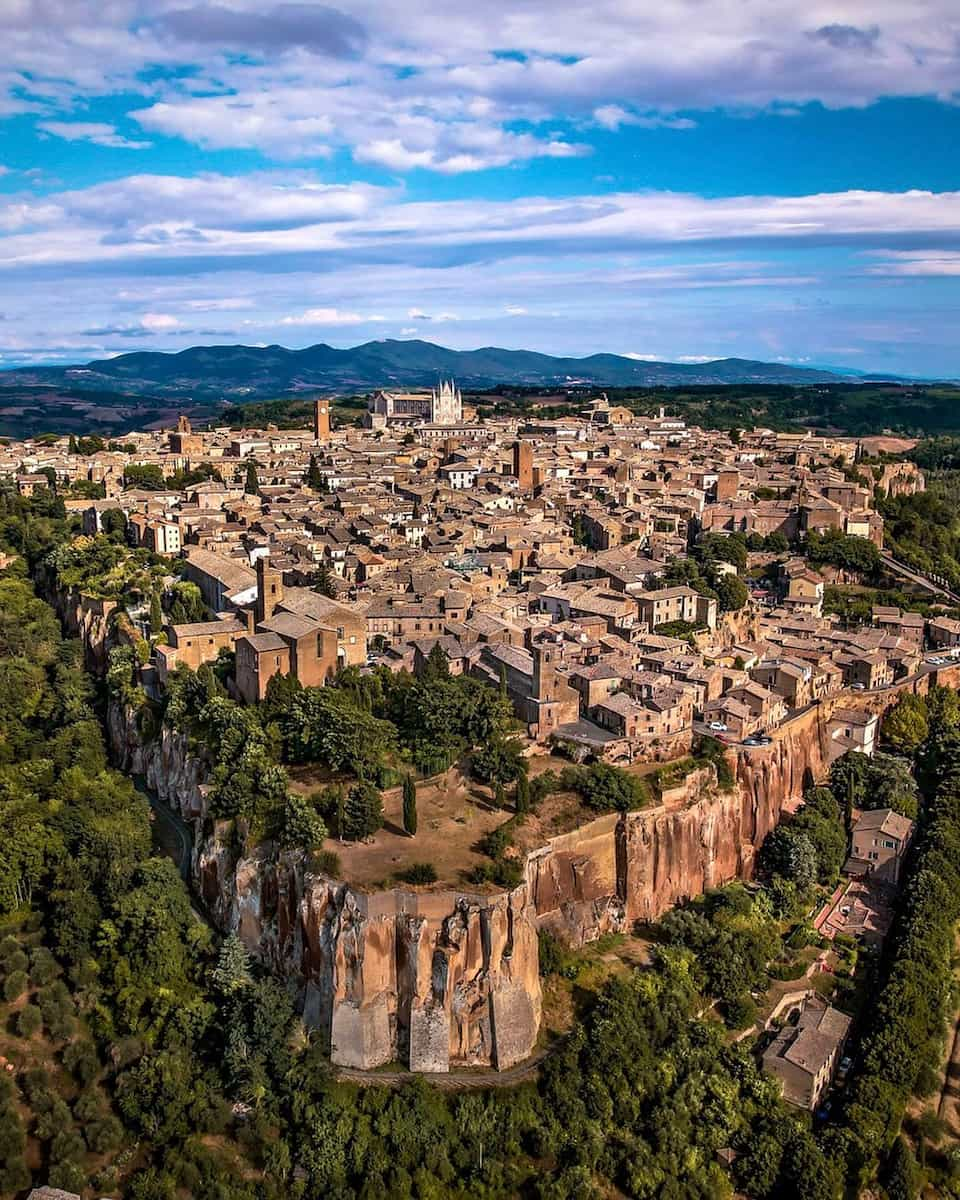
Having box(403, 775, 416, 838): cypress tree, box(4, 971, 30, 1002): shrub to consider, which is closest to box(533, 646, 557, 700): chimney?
box(403, 775, 416, 838): cypress tree

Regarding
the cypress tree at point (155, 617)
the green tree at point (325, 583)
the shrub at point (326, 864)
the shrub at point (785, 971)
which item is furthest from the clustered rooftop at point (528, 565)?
the shrub at point (326, 864)

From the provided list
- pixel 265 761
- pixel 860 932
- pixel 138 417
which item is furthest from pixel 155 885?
pixel 138 417

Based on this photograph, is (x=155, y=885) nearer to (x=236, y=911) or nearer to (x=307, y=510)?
(x=236, y=911)

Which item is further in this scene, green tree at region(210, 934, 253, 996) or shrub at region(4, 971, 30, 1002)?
shrub at region(4, 971, 30, 1002)

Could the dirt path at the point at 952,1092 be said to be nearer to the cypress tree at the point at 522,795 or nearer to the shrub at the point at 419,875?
the cypress tree at the point at 522,795

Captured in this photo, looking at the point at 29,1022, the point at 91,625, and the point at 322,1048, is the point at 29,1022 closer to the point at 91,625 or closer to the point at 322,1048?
the point at 322,1048

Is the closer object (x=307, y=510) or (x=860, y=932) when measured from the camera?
(x=860, y=932)

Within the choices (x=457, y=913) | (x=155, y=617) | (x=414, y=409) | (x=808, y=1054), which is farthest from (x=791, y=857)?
(x=414, y=409)

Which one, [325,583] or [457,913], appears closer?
[457,913]

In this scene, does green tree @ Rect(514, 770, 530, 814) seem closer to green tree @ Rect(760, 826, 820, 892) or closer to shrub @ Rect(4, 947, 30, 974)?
green tree @ Rect(760, 826, 820, 892)
